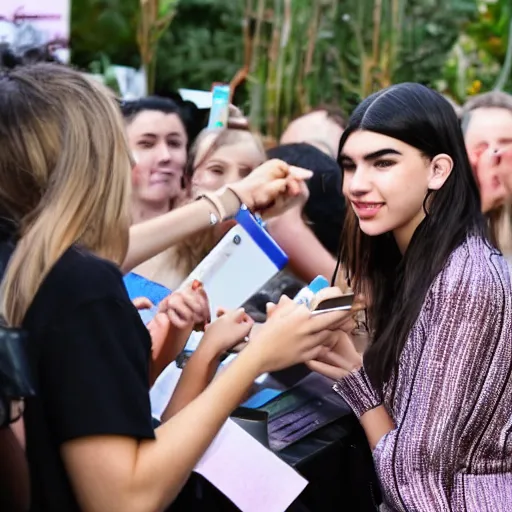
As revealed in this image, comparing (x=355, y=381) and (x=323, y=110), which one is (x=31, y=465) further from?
(x=323, y=110)

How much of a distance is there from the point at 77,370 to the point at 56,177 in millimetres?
336

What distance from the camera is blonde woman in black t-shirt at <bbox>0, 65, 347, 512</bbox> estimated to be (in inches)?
63.4

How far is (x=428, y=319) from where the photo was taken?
2113 mm

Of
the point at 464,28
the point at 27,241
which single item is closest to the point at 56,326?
the point at 27,241

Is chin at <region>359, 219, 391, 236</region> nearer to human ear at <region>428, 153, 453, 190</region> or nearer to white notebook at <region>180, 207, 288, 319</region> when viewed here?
human ear at <region>428, 153, 453, 190</region>

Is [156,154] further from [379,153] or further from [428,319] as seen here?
[428,319]

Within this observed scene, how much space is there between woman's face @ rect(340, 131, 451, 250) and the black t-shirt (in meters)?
0.81

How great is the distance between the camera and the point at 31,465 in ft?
5.41

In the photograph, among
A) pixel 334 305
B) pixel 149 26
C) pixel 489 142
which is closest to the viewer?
pixel 334 305

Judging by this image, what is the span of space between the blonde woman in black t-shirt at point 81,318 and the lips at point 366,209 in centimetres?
57

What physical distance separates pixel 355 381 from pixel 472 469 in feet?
1.36

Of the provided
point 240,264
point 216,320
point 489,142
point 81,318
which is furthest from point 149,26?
point 81,318

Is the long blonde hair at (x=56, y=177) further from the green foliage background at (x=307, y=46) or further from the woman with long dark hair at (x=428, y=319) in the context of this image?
the green foliage background at (x=307, y=46)

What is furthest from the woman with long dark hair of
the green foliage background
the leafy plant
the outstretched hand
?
the leafy plant
